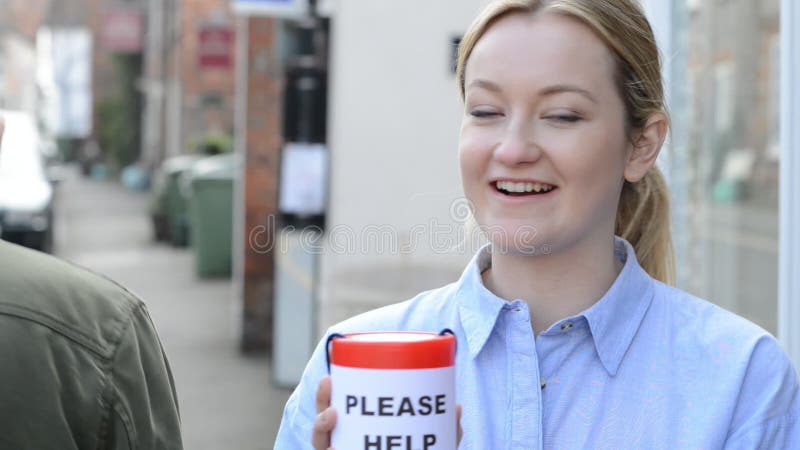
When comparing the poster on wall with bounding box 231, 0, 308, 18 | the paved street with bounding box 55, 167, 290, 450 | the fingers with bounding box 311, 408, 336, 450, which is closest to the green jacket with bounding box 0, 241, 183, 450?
the fingers with bounding box 311, 408, 336, 450

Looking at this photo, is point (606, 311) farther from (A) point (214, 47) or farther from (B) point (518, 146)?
(A) point (214, 47)

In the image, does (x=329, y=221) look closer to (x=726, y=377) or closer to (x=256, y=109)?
(x=256, y=109)

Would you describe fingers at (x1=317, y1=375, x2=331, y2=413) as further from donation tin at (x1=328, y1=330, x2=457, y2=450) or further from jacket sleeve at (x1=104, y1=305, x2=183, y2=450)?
jacket sleeve at (x1=104, y1=305, x2=183, y2=450)

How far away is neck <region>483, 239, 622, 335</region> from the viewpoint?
6.27 feet

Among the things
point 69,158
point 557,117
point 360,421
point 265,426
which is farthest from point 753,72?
point 69,158

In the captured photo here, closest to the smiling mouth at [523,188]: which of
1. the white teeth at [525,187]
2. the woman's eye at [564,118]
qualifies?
the white teeth at [525,187]

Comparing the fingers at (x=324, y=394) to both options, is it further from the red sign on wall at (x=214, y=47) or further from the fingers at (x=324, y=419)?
the red sign on wall at (x=214, y=47)

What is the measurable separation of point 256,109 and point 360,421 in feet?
25.9

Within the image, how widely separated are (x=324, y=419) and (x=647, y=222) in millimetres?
918

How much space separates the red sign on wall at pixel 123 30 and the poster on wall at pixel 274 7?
87.8ft

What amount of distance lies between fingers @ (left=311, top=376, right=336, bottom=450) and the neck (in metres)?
0.48

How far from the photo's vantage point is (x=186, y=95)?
26.0 m

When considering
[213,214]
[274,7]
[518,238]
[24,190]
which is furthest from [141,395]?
[24,190]

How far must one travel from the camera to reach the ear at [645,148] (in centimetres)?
201
